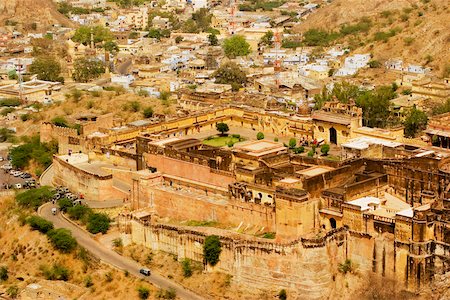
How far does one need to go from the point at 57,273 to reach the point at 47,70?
94.0 ft

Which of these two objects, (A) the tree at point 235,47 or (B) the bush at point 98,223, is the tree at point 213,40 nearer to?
(A) the tree at point 235,47

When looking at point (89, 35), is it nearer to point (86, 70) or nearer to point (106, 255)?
point (86, 70)

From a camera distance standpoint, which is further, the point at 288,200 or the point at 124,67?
the point at 124,67

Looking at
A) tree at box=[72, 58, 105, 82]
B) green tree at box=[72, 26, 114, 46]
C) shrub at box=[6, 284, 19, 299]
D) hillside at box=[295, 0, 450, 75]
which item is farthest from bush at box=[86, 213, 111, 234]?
green tree at box=[72, 26, 114, 46]

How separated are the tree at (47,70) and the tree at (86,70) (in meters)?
0.98

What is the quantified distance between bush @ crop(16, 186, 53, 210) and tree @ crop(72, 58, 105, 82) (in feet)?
78.0

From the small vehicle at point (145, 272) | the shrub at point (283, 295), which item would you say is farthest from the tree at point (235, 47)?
the shrub at point (283, 295)

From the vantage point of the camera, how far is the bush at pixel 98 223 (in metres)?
30.9

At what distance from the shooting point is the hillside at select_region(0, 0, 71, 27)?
86.1m

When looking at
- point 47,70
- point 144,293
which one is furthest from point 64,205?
point 47,70

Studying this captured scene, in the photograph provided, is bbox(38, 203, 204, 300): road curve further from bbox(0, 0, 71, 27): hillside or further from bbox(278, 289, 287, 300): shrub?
bbox(0, 0, 71, 27): hillside

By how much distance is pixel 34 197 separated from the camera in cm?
3350

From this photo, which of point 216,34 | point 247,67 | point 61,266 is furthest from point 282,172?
point 216,34

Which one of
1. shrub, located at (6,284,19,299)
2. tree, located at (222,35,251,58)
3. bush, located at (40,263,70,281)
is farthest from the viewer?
tree, located at (222,35,251,58)
